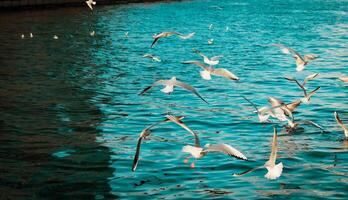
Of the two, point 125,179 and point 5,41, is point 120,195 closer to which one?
point 125,179

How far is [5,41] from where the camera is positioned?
35562 mm

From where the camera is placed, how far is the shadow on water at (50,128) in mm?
10109

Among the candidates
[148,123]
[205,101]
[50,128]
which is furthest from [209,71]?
[50,128]

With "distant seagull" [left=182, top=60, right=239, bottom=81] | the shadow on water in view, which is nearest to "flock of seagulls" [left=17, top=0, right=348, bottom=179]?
"distant seagull" [left=182, top=60, right=239, bottom=81]

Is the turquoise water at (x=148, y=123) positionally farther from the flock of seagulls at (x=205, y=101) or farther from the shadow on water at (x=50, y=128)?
the flock of seagulls at (x=205, y=101)

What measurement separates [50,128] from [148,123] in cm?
230

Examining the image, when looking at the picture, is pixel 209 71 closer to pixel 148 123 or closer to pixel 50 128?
pixel 148 123

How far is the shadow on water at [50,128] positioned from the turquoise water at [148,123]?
0.09ft

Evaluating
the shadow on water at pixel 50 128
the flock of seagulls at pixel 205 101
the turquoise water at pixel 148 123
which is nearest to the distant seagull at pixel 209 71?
the flock of seagulls at pixel 205 101

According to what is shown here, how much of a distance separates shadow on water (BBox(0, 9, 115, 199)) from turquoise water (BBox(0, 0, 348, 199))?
0.03 metres

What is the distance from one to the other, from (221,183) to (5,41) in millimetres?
27610

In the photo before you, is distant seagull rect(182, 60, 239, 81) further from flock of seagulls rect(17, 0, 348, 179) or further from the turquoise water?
the turquoise water

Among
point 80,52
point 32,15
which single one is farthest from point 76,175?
point 32,15

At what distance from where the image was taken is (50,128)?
46.2 feet
